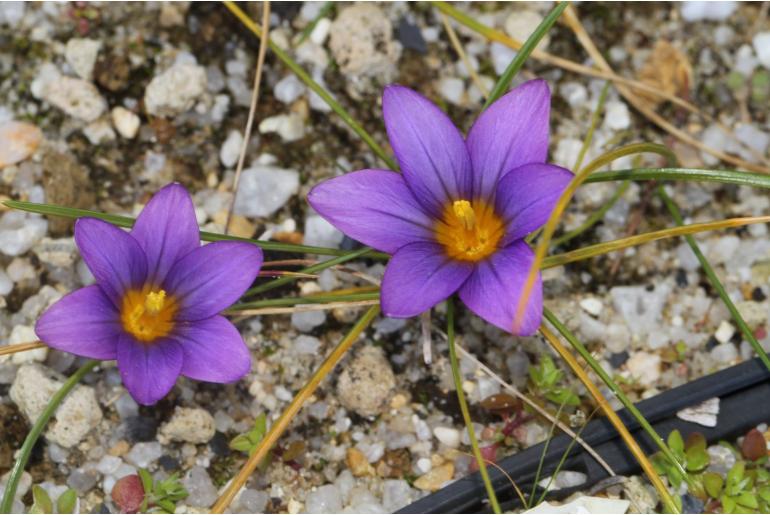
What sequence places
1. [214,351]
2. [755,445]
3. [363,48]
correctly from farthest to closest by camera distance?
[363,48] → [755,445] → [214,351]

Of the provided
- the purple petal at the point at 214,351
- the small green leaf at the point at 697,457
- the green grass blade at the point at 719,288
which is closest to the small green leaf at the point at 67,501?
the purple petal at the point at 214,351

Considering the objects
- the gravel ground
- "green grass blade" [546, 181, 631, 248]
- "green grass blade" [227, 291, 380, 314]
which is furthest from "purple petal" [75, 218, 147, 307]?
"green grass blade" [546, 181, 631, 248]

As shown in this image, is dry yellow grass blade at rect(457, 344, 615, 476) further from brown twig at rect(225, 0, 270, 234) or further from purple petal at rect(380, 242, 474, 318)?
brown twig at rect(225, 0, 270, 234)

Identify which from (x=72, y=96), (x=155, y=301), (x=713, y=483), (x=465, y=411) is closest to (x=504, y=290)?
(x=465, y=411)

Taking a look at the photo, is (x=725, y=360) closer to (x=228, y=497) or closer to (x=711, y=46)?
(x=711, y=46)

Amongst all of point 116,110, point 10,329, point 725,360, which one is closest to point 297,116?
point 116,110

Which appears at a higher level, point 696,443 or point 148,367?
point 148,367

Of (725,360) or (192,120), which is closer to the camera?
(725,360)

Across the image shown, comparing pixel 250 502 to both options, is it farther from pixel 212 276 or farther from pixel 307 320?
pixel 212 276
